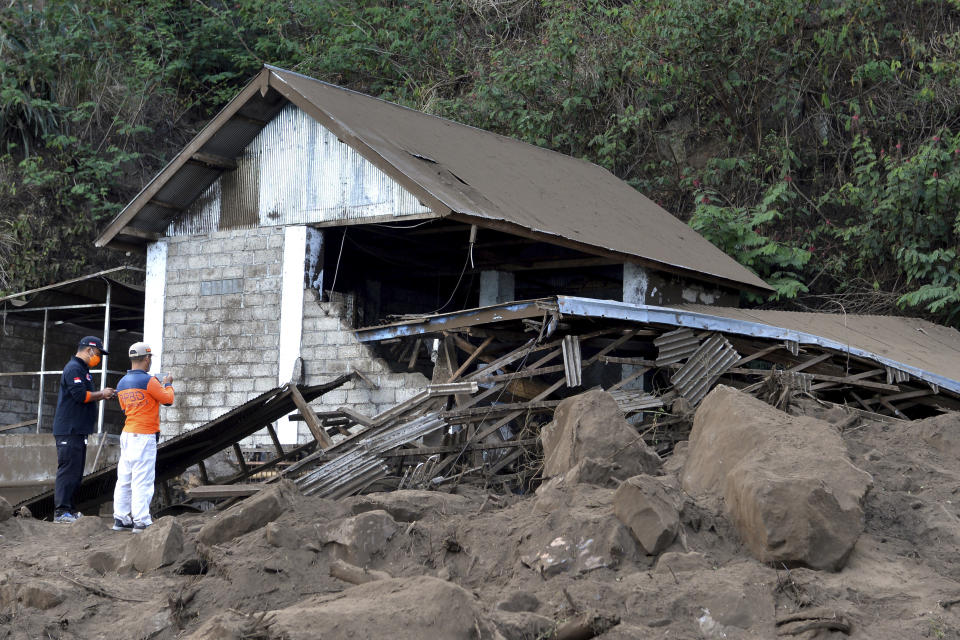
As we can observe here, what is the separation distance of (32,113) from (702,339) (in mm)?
16171

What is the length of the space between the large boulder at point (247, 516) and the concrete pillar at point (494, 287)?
8.14 meters

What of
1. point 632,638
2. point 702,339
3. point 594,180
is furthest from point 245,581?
point 594,180

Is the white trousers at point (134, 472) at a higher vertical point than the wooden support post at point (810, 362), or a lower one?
lower

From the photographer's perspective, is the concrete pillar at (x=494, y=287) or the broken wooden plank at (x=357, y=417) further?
the concrete pillar at (x=494, y=287)

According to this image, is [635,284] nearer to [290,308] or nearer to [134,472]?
[290,308]

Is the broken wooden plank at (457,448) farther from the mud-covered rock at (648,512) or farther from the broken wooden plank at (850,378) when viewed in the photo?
the mud-covered rock at (648,512)

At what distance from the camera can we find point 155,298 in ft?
50.6

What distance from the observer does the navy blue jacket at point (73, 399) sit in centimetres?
1084

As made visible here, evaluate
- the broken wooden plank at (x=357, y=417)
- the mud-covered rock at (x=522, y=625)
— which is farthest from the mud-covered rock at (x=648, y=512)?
the broken wooden plank at (x=357, y=417)

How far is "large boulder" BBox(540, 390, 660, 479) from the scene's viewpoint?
8.23m

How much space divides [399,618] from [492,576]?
1.62 metres

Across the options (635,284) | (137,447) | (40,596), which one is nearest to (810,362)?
(635,284)

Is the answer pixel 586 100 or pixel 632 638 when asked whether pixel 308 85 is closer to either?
pixel 586 100

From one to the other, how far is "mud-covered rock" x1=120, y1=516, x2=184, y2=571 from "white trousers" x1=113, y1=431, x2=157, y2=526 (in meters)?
2.26
